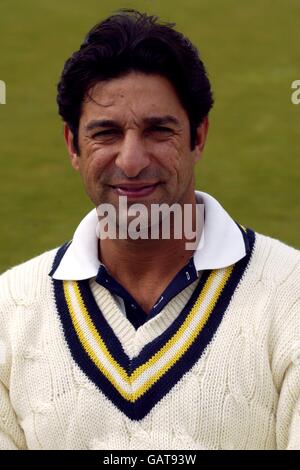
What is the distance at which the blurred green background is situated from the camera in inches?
329

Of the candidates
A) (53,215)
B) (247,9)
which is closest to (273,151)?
(53,215)

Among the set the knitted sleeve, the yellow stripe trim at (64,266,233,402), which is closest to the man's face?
the yellow stripe trim at (64,266,233,402)

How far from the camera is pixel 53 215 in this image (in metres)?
8.42

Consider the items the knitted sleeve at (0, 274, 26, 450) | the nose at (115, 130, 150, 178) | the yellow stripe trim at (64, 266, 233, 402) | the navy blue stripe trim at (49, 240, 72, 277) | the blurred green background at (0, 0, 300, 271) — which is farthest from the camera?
the blurred green background at (0, 0, 300, 271)

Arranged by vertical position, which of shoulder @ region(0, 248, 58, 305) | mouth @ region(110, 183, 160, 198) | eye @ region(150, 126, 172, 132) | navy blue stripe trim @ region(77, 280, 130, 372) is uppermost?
eye @ region(150, 126, 172, 132)

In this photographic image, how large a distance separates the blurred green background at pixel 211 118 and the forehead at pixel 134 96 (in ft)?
13.9

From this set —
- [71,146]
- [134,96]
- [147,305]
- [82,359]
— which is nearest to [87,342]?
[82,359]

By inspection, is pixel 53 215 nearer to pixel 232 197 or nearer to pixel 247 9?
pixel 232 197

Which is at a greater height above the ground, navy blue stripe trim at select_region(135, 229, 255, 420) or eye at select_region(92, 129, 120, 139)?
eye at select_region(92, 129, 120, 139)

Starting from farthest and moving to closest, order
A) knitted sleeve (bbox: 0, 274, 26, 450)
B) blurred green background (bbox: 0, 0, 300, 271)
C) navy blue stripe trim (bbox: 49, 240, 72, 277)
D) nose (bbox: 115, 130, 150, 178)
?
blurred green background (bbox: 0, 0, 300, 271) < navy blue stripe trim (bbox: 49, 240, 72, 277) < knitted sleeve (bbox: 0, 274, 26, 450) < nose (bbox: 115, 130, 150, 178)

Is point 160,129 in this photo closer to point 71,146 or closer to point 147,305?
point 71,146

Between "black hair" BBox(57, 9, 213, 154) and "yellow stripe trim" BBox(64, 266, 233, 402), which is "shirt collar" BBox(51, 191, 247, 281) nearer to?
"yellow stripe trim" BBox(64, 266, 233, 402)

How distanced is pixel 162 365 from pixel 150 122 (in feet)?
2.09

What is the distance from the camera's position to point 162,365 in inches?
139
